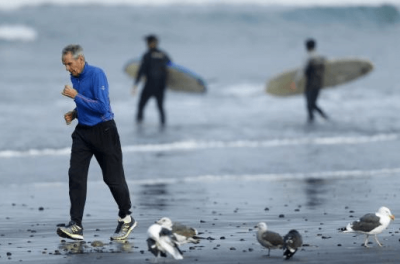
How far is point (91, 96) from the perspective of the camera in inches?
344

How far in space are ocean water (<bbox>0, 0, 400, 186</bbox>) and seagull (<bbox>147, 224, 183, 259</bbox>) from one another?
23.9ft

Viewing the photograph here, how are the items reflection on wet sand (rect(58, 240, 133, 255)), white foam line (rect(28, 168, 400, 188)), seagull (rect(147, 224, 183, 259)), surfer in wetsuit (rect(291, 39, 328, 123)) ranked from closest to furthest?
seagull (rect(147, 224, 183, 259)) < reflection on wet sand (rect(58, 240, 133, 255)) < white foam line (rect(28, 168, 400, 188)) < surfer in wetsuit (rect(291, 39, 328, 123))

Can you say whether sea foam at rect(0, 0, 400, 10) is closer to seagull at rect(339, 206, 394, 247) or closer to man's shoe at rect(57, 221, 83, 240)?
man's shoe at rect(57, 221, 83, 240)

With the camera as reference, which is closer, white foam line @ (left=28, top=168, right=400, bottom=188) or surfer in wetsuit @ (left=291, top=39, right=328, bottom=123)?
white foam line @ (left=28, top=168, right=400, bottom=188)

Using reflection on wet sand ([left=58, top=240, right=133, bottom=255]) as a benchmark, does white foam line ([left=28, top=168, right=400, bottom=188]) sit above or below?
above

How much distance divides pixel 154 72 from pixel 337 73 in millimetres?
7124

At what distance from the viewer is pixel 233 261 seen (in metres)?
7.75

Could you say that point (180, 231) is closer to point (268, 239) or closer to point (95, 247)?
point (268, 239)

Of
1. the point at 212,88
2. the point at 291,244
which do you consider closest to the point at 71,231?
→ the point at 291,244

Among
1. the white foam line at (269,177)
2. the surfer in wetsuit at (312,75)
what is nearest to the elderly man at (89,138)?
the white foam line at (269,177)

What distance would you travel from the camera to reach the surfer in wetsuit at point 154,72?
23188 millimetres

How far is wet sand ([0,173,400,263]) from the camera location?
8094mm

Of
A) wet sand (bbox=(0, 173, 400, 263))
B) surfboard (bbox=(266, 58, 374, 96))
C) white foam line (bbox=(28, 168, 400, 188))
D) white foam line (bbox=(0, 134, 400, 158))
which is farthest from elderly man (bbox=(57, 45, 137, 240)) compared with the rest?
surfboard (bbox=(266, 58, 374, 96))

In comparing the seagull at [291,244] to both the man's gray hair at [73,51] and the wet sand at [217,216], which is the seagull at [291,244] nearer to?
the wet sand at [217,216]
